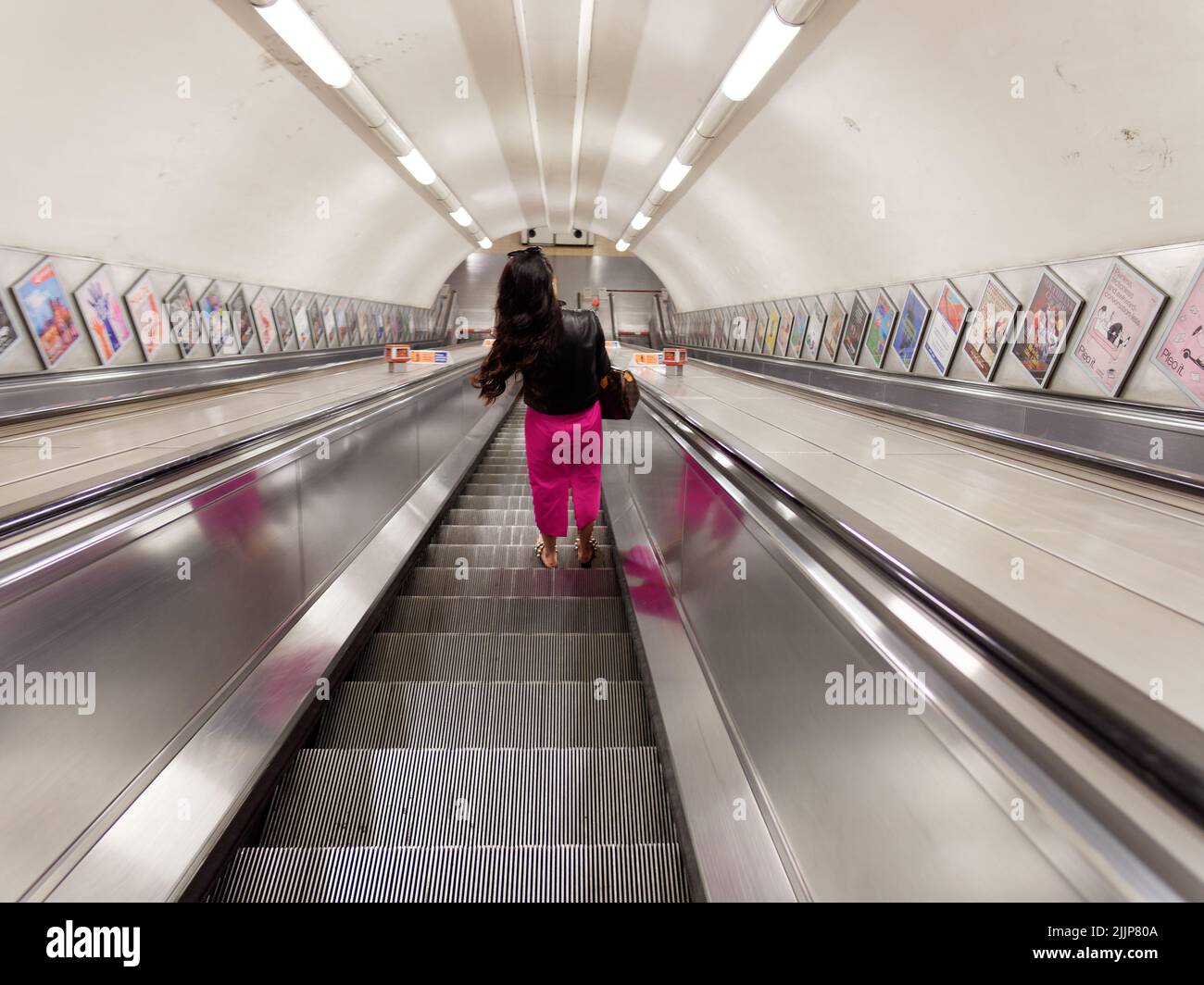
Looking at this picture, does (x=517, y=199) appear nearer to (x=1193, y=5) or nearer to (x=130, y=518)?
(x=1193, y=5)

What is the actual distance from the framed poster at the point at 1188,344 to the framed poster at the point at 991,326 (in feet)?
4.78

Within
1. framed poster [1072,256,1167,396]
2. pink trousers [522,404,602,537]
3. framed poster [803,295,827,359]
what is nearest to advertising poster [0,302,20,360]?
pink trousers [522,404,602,537]

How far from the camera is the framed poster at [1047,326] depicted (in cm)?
436

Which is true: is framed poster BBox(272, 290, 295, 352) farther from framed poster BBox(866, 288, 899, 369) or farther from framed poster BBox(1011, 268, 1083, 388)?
framed poster BBox(1011, 268, 1083, 388)

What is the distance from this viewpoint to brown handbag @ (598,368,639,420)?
386cm

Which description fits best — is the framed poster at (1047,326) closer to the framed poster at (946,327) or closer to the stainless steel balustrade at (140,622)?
the framed poster at (946,327)

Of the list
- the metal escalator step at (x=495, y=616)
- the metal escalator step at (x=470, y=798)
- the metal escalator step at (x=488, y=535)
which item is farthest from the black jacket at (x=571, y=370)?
the metal escalator step at (x=470, y=798)

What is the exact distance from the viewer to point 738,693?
2.09 meters

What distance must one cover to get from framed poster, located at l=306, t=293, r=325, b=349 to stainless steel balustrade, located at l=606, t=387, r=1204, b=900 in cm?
908

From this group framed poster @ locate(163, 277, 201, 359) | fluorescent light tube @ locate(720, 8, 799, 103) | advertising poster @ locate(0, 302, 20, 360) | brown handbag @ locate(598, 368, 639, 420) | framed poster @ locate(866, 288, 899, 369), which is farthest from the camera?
framed poster @ locate(866, 288, 899, 369)

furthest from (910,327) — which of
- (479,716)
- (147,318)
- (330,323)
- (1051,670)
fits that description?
(330,323)

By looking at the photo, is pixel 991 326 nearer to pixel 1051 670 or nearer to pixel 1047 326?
pixel 1047 326

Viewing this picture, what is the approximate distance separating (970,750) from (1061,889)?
19cm
